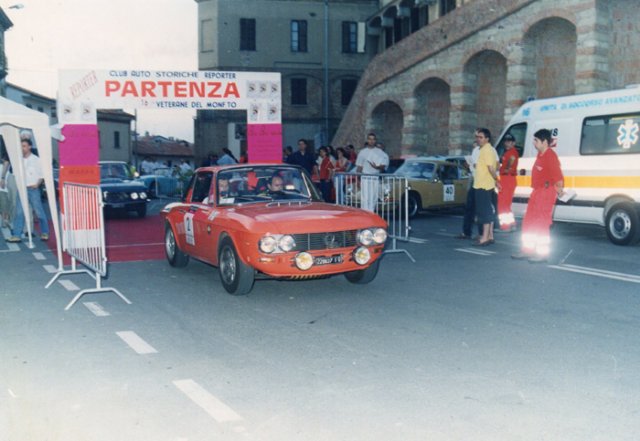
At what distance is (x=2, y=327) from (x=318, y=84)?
46294mm

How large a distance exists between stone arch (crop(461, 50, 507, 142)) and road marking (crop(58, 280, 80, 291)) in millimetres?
21886

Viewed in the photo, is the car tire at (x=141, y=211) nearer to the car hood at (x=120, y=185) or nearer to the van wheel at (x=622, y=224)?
the car hood at (x=120, y=185)

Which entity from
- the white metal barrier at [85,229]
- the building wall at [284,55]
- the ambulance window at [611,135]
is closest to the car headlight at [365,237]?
the white metal barrier at [85,229]

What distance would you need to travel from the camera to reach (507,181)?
14227 millimetres

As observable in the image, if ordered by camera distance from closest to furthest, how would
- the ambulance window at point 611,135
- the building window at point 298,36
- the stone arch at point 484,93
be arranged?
1. the ambulance window at point 611,135
2. the stone arch at point 484,93
3. the building window at point 298,36

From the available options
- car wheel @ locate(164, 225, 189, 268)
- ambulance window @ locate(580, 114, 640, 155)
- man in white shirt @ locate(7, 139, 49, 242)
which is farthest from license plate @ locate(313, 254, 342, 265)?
man in white shirt @ locate(7, 139, 49, 242)

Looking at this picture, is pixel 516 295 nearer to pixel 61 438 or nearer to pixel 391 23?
pixel 61 438

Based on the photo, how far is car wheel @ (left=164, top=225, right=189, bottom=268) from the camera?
10598 millimetres

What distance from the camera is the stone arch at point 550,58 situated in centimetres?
2550

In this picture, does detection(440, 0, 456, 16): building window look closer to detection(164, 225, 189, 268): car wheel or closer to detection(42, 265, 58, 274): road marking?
detection(164, 225, 189, 268): car wheel

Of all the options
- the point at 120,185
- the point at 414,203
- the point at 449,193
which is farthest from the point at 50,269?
the point at 449,193

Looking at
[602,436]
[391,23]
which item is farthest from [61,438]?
[391,23]

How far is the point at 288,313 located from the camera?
7.70 m

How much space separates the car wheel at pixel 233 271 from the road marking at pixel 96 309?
Answer: 142 centimetres
